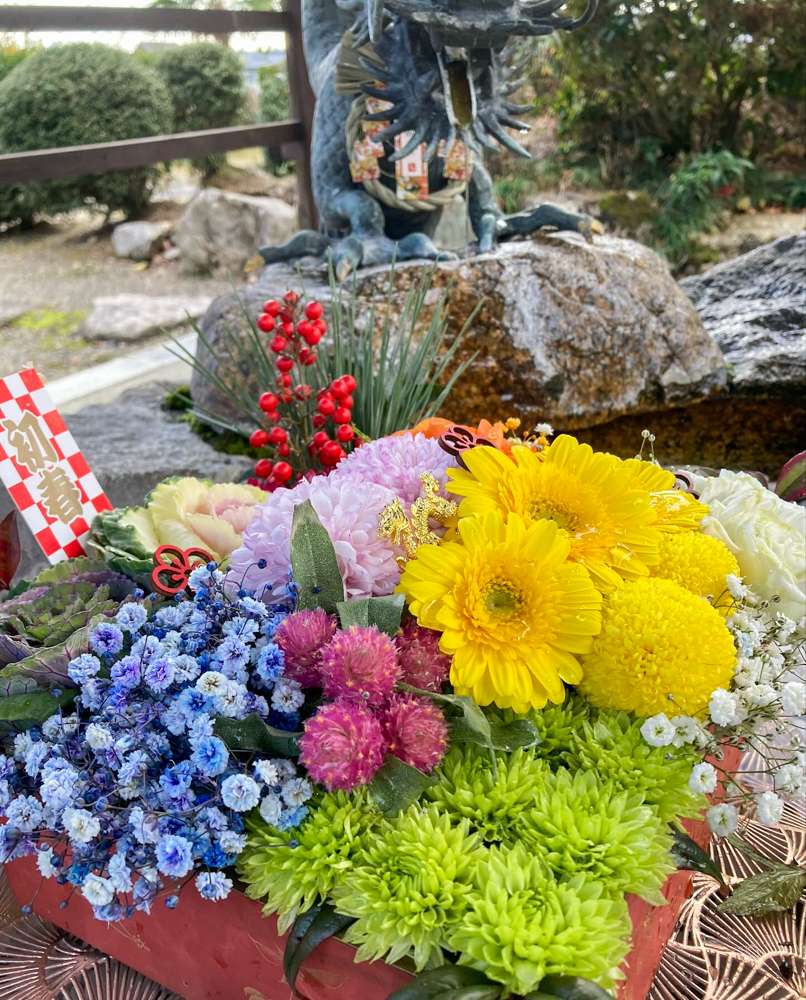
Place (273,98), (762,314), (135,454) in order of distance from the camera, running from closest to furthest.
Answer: (135,454) < (762,314) < (273,98)

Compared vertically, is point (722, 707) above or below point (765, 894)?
above

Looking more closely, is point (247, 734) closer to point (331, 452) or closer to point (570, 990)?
point (570, 990)

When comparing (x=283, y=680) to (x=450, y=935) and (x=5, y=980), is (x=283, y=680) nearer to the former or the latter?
(x=450, y=935)

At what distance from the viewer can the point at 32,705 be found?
34.3 inches

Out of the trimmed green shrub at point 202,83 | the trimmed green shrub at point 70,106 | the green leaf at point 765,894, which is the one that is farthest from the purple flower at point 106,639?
the trimmed green shrub at point 202,83

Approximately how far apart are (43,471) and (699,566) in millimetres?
934

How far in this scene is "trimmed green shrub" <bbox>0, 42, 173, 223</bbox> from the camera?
8141 millimetres

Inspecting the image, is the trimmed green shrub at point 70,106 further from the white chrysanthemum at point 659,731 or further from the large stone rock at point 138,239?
the white chrysanthemum at point 659,731

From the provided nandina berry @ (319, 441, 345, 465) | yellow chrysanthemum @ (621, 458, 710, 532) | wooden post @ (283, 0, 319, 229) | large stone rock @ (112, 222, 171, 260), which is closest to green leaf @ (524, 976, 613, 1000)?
yellow chrysanthemum @ (621, 458, 710, 532)

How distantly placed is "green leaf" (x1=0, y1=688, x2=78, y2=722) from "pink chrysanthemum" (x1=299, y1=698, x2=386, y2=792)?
0.99ft

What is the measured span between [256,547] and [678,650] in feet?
1.56

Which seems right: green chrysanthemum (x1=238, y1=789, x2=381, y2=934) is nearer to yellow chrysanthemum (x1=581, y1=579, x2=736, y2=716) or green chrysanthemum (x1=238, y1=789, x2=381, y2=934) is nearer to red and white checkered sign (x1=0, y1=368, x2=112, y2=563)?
yellow chrysanthemum (x1=581, y1=579, x2=736, y2=716)

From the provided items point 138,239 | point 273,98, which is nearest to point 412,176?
point 138,239

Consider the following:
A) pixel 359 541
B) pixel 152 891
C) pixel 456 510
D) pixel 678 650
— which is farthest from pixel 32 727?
pixel 678 650
